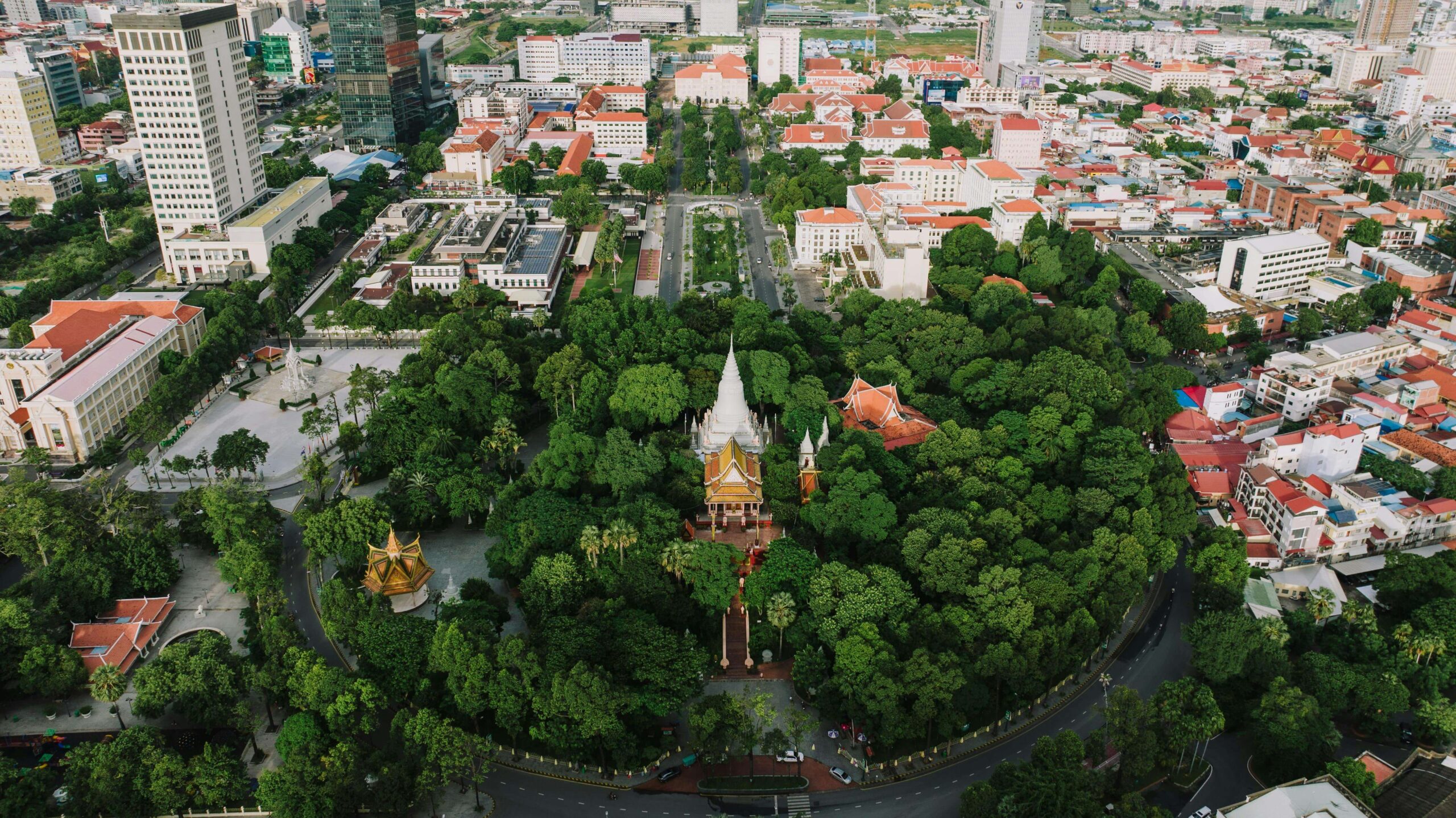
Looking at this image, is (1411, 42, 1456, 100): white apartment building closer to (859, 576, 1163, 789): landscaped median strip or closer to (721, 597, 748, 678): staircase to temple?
(859, 576, 1163, 789): landscaped median strip

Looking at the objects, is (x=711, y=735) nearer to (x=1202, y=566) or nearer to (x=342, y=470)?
(x=1202, y=566)

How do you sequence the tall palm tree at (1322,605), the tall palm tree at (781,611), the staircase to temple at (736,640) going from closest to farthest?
1. the tall palm tree at (781,611)
2. the staircase to temple at (736,640)
3. the tall palm tree at (1322,605)

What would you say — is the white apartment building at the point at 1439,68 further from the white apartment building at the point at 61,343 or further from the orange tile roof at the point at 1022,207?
the white apartment building at the point at 61,343

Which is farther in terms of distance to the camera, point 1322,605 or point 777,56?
point 777,56

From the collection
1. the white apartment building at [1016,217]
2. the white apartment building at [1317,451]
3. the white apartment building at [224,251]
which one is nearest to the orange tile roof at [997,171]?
the white apartment building at [1016,217]

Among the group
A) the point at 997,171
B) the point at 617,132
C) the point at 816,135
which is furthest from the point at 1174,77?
the point at 617,132

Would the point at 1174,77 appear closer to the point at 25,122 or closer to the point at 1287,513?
the point at 1287,513

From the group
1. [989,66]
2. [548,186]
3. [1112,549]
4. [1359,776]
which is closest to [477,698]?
[1112,549]
